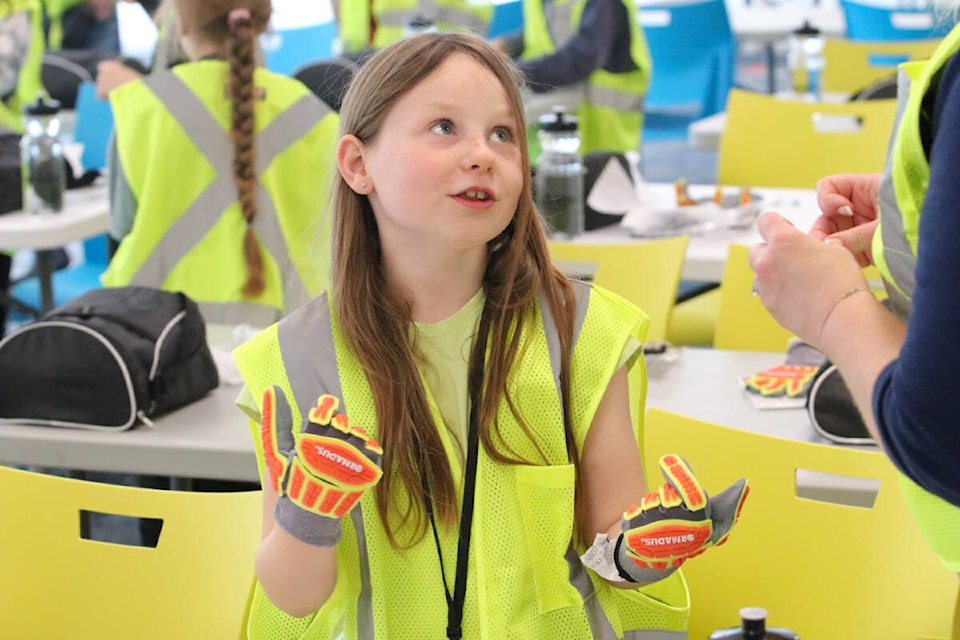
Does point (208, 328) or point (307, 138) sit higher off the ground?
point (307, 138)

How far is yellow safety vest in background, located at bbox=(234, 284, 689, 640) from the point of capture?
4.65 feet

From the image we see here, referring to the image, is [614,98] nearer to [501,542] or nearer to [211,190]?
[211,190]

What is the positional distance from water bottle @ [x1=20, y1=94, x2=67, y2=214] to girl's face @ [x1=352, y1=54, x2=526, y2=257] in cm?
212

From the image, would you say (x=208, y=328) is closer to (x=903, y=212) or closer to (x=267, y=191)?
(x=267, y=191)

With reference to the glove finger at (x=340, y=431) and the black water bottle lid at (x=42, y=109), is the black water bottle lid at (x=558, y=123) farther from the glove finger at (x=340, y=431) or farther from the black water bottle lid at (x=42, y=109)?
the glove finger at (x=340, y=431)


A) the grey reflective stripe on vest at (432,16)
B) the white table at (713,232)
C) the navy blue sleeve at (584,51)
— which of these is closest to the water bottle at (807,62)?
the navy blue sleeve at (584,51)

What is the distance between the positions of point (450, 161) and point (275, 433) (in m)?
0.36

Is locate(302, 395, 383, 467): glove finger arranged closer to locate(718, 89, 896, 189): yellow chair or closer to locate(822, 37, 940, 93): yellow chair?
locate(718, 89, 896, 189): yellow chair

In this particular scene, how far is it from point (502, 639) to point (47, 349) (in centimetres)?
108

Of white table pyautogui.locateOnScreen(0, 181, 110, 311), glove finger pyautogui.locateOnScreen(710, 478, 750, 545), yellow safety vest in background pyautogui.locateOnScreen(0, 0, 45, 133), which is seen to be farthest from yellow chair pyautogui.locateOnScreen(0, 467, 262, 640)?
yellow safety vest in background pyautogui.locateOnScreen(0, 0, 45, 133)

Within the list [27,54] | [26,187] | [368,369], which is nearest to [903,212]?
[368,369]

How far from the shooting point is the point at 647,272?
2650 millimetres

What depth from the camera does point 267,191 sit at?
9.60 feet

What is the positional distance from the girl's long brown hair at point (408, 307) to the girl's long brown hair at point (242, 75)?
4.58ft
